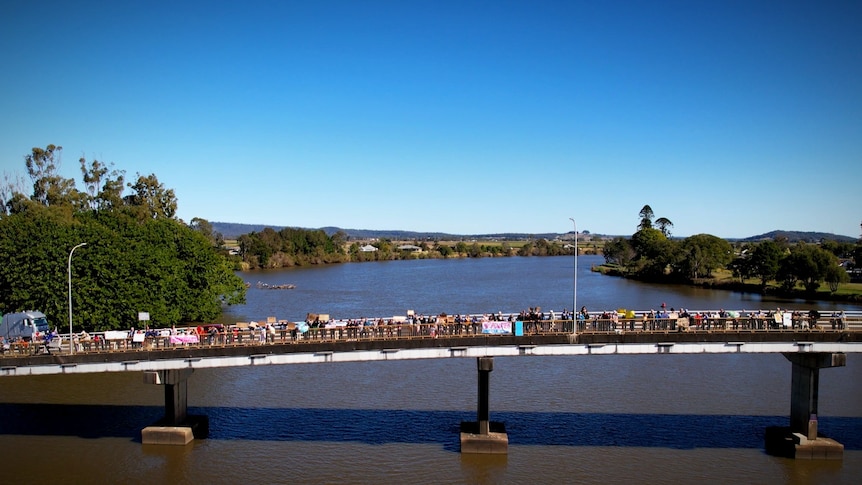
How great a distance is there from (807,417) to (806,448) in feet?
4.12

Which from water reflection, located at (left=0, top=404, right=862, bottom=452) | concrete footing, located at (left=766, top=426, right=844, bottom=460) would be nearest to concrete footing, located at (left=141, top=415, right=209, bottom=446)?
water reflection, located at (left=0, top=404, right=862, bottom=452)

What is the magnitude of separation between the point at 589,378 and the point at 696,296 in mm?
57365

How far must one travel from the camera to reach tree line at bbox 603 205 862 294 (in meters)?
86.7

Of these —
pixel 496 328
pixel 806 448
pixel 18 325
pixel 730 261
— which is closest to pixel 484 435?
pixel 496 328

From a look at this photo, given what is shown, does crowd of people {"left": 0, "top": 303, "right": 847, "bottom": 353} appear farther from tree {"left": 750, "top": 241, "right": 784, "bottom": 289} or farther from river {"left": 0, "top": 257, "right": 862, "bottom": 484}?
tree {"left": 750, "top": 241, "right": 784, "bottom": 289}

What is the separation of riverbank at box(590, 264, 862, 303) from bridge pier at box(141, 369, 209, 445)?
259ft

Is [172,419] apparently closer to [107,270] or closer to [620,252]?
[107,270]

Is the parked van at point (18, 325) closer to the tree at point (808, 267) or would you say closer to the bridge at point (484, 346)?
the bridge at point (484, 346)

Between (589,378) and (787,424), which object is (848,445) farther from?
(589,378)

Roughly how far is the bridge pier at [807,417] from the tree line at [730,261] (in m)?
66.1

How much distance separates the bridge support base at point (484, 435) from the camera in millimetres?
27625

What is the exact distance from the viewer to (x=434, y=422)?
103 ft

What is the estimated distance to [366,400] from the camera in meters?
35.3

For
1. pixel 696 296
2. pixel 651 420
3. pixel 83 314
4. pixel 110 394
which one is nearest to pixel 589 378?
pixel 651 420
